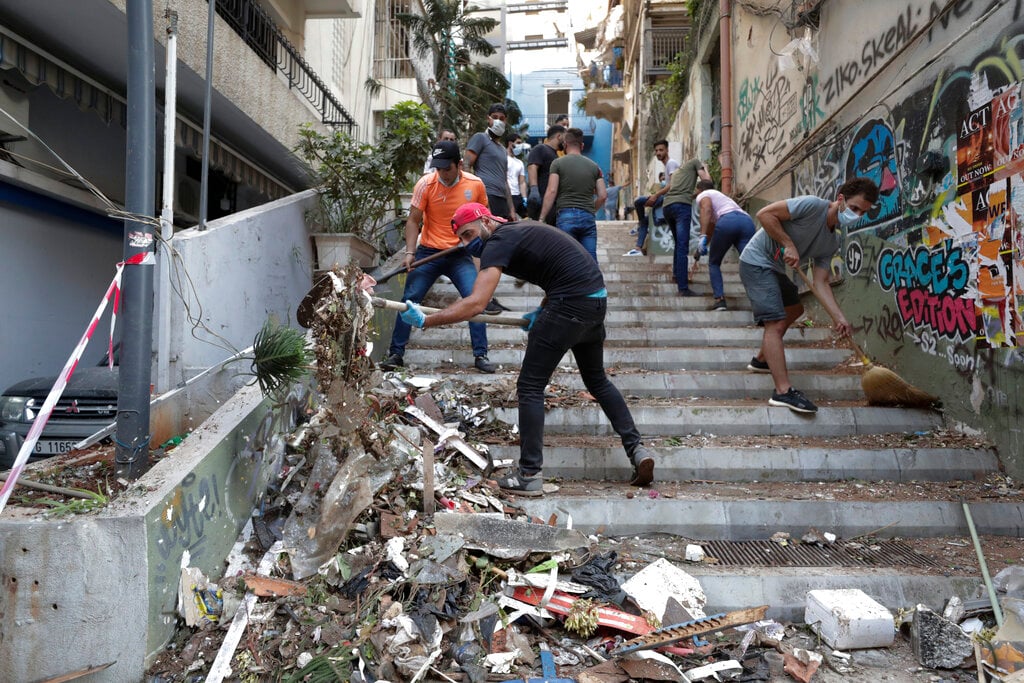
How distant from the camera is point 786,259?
4.75 metres

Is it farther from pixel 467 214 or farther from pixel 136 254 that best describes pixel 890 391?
pixel 136 254

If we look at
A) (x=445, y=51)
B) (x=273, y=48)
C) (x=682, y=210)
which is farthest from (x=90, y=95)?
(x=445, y=51)

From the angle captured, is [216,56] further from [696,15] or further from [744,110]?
[696,15]

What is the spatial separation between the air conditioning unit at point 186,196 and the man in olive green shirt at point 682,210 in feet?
23.4

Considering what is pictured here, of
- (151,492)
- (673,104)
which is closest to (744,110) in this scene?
(673,104)

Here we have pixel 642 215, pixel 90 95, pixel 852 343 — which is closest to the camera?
pixel 852 343

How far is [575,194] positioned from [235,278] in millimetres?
3249

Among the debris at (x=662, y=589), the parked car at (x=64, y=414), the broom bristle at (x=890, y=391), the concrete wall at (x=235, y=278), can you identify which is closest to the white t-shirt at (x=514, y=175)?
the concrete wall at (x=235, y=278)

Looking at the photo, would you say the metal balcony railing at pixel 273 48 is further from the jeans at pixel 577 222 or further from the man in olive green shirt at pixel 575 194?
the jeans at pixel 577 222

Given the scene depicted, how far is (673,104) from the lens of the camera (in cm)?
1539

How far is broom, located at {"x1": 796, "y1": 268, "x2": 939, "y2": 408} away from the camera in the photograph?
4.64 m

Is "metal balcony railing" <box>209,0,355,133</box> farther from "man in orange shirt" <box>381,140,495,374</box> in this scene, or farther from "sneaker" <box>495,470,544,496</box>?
"sneaker" <box>495,470,544,496</box>

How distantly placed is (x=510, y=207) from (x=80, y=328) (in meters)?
5.64

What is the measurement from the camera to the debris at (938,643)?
265 centimetres
